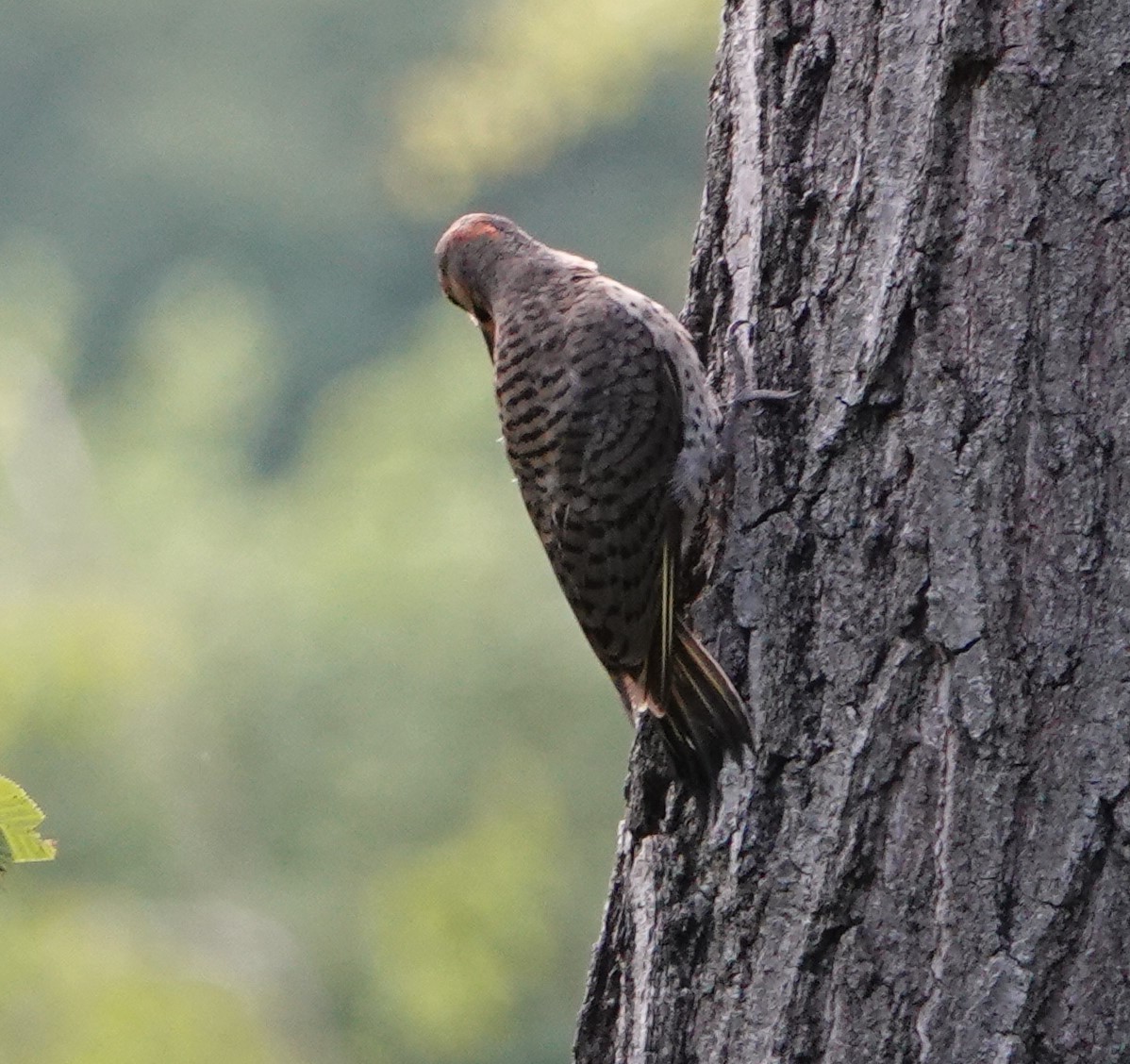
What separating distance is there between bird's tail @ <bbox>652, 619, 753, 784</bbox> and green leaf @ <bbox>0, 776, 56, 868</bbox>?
1.06 m

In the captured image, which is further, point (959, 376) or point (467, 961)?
point (467, 961)

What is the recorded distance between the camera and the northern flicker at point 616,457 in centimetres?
282

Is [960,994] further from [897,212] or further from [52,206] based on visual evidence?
[52,206]

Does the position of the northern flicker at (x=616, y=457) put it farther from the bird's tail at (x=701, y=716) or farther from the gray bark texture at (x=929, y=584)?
the gray bark texture at (x=929, y=584)

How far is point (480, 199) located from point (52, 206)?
5.08 meters

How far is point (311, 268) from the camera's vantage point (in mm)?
15227

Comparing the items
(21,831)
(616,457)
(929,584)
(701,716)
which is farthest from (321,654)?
(21,831)

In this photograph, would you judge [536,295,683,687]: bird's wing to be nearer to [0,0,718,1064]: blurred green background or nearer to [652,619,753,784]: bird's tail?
[652,619,753,784]: bird's tail

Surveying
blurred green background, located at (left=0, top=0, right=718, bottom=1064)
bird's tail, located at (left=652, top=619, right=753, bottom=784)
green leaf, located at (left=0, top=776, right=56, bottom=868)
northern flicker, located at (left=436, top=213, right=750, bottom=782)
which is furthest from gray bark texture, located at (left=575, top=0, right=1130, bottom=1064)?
blurred green background, located at (left=0, top=0, right=718, bottom=1064)

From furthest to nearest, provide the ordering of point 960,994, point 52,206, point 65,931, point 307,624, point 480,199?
1. point 52,206
2. point 480,199
3. point 307,624
4. point 65,931
5. point 960,994

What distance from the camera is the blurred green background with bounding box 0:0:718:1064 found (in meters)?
9.04

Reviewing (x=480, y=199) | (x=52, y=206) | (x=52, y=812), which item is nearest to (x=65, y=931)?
(x=52, y=812)

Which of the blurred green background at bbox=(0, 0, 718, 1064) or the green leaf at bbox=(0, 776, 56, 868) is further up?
the blurred green background at bbox=(0, 0, 718, 1064)

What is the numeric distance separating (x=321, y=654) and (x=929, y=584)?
8114 millimetres
